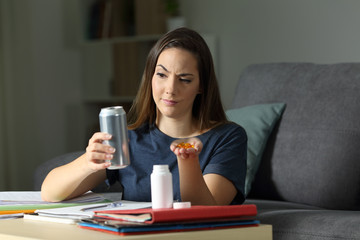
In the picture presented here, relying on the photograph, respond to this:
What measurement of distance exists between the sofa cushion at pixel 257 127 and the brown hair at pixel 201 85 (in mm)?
502

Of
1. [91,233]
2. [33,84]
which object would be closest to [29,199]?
[91,233]

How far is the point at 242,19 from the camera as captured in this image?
151 inches

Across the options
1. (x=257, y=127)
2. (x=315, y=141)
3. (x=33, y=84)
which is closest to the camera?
(x=315, y=141)

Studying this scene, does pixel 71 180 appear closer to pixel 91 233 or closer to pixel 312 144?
pixel 91 233

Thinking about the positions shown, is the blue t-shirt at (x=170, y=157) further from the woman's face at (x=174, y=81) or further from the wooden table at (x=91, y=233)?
the wooden table at (x=91, y=233)

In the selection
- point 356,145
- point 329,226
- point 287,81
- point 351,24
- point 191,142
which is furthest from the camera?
point 351,24

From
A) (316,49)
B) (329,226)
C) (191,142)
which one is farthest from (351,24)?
(191,142)

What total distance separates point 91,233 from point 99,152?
20cm

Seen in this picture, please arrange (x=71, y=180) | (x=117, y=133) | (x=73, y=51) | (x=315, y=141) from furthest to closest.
→ (x=73, y=51) → (x=315, y=141) → (x=71, y=180) → (x=117, y=133)

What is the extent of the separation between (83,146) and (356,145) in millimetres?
2744

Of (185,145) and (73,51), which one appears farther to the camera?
(73,51)

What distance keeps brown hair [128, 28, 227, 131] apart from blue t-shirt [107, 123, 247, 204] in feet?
0.13

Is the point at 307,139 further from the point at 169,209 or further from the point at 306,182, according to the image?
the point at 169,209

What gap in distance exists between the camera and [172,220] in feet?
3.53
